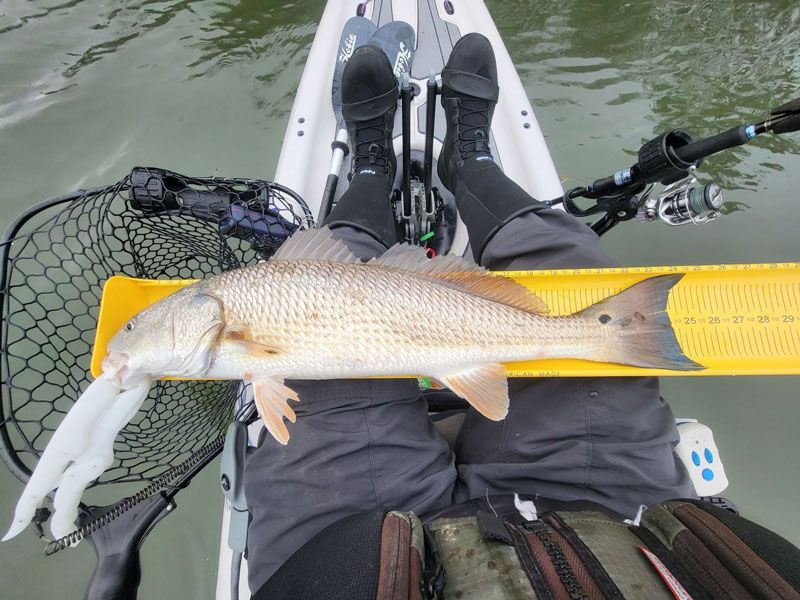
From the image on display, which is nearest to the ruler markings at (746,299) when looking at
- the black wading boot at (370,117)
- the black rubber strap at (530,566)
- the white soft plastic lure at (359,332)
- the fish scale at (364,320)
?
the white soft plastic lure at (359,332)

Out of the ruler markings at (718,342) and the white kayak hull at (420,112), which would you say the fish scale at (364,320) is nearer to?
the ruler markings at (718,342)

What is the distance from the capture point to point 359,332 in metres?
1.54

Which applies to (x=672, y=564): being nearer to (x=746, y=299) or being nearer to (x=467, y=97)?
(x=746, y=299)

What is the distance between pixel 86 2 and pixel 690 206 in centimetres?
Answer: 608

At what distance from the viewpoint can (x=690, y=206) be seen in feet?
6.00

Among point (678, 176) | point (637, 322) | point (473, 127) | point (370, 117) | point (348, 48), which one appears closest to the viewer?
point (637, 322)

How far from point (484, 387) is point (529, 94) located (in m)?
3.67

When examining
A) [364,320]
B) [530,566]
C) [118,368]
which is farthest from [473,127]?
[530,566]

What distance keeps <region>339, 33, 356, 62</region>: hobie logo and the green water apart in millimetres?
1065

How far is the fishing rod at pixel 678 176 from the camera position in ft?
5.40

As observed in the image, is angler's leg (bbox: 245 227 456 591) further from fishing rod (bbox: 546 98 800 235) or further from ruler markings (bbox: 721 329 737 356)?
fishing rod (bbox: 546 98 800 235)

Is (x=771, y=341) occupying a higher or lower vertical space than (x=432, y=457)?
higher

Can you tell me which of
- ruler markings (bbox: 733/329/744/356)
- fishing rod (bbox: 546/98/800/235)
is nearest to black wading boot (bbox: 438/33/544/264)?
fishing rod (bbox: 546/98/800/235)

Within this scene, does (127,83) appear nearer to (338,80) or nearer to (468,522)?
(338,80)
